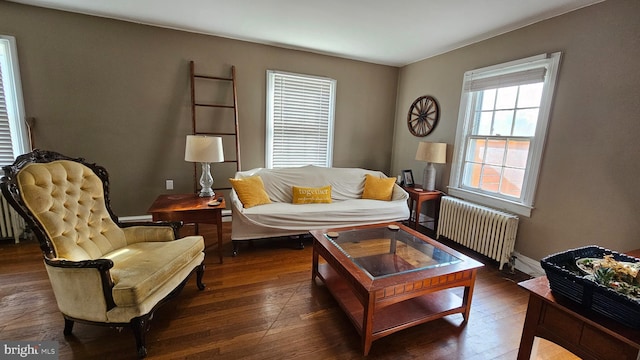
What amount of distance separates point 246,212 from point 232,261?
49cm

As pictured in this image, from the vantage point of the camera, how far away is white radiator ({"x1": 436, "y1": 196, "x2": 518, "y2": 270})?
2.60m

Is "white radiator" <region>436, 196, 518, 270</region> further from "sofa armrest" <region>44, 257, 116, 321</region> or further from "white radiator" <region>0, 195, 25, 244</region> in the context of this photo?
"white radiator" <region>0, 195, 25, 244</region>

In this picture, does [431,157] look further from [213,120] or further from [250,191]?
[213,120]

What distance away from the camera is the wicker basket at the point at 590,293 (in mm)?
911

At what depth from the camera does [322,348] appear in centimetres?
161

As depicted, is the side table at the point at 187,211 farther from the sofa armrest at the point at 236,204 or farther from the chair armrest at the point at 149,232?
the chair armrest at the point at 149,232

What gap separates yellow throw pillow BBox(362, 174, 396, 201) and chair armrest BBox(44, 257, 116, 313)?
280 cm

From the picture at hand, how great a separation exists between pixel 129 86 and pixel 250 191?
6.25ft

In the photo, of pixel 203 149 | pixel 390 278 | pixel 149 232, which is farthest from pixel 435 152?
pixel 149 232

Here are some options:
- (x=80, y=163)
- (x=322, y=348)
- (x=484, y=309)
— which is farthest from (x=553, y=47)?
(x=80, y=163)

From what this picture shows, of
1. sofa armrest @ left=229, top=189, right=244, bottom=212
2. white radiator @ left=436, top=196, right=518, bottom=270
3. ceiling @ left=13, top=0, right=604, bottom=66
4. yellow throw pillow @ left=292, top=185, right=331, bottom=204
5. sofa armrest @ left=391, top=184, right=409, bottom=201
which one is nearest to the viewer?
ceiling @ left=13, top=0, right=604, bottom=66

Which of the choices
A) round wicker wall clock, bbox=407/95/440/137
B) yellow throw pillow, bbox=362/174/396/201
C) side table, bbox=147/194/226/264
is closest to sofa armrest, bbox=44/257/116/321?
side table, bbox=147/194/226/264

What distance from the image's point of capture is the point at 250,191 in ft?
9.59

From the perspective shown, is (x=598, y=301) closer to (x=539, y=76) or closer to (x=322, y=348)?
(x=322, y=348)
